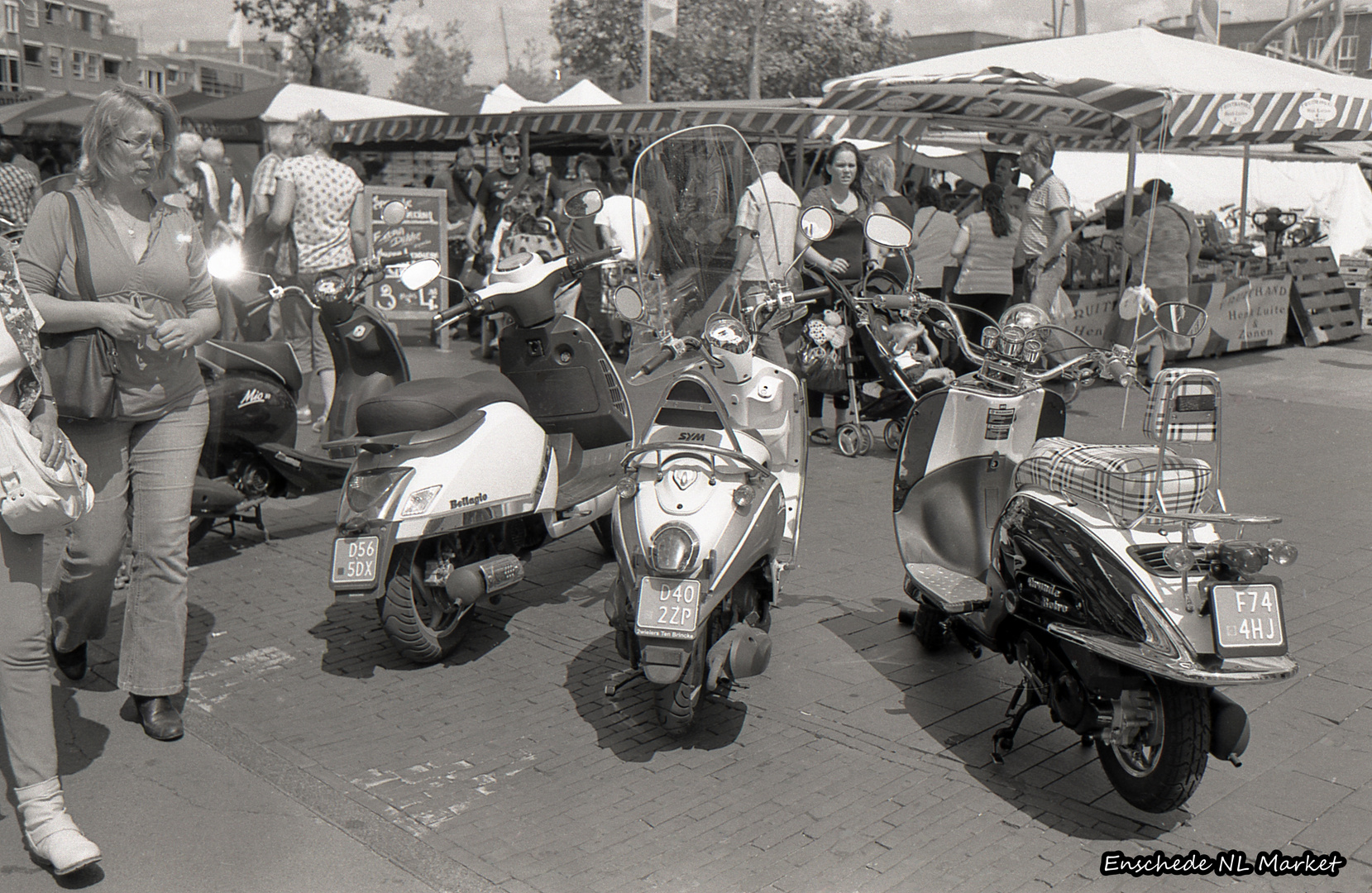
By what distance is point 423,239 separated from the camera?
13102mm

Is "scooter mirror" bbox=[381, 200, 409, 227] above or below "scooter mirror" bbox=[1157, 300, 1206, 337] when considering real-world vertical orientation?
above

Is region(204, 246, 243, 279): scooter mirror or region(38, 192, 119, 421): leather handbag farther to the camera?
region(204, 246, 243, 279): scooter mirror

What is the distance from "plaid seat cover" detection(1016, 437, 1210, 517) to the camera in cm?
348

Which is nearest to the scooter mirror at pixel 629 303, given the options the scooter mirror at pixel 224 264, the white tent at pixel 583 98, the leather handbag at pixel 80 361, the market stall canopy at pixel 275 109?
the scooter mirror at pixel 224 264

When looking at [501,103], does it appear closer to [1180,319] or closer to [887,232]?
[887,232]

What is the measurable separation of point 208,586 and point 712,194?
2.89 meters

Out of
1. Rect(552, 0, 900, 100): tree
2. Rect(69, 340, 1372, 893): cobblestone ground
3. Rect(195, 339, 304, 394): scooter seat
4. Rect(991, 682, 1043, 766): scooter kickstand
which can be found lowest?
Rect(69, 340, 1372, 893): cobblestone ground

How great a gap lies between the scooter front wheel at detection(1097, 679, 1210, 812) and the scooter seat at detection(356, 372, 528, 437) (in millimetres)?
2602

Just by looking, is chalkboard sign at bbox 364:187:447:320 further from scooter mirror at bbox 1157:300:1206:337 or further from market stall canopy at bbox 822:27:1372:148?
scooter mirror at bbox 1157:300:1206:337

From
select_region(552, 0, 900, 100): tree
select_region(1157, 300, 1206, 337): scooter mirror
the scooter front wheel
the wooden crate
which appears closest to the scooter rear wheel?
the scooter front wheel

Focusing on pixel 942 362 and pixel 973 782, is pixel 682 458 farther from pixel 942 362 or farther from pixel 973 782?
pixel 942 362

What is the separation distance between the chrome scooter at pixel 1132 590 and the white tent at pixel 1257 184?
2231 centimetres

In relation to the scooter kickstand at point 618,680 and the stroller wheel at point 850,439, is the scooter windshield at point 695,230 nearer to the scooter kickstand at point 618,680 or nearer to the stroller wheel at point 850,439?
the scooter kickstand at point 618,680

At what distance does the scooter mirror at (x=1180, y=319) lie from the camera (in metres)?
3.68
